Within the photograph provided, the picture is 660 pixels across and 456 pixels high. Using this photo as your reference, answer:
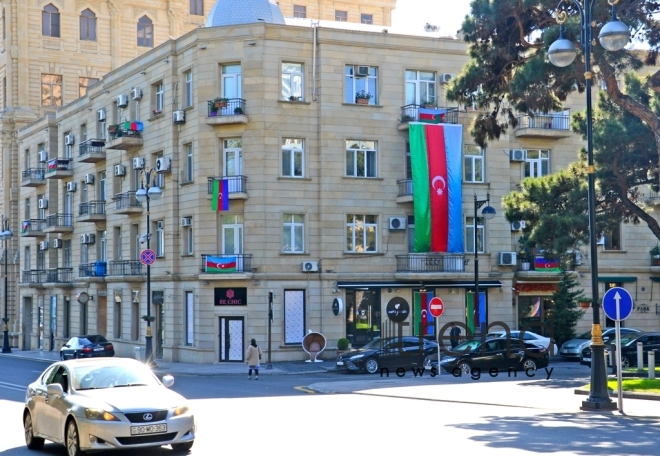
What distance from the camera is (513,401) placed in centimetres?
2314

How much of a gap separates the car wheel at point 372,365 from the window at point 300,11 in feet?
150

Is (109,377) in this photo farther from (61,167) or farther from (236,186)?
(61,167)

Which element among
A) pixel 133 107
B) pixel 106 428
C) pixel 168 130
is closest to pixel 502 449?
pixel 106 428

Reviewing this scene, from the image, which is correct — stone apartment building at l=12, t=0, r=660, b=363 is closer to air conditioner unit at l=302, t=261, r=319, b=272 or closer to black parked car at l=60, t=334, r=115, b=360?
air conditioner unit at l=302, t=261, r=319, b=272

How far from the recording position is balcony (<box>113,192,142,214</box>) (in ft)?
159

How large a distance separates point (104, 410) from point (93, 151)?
41.3 m

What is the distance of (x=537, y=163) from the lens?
47.2 m

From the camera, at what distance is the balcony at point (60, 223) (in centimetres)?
5869

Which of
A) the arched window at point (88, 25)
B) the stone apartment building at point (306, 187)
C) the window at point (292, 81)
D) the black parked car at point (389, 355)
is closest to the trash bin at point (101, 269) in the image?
the stone apartment building at point (306, 187)

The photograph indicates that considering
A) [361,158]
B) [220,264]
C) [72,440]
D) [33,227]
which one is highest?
[361,158]

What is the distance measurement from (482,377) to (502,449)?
59.4 ft

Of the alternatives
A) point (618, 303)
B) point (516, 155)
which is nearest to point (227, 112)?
point (516, 155)

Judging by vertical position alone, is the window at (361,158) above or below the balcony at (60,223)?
above

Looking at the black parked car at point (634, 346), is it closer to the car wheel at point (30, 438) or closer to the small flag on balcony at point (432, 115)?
the small flag on balcony at point (432, 115)
